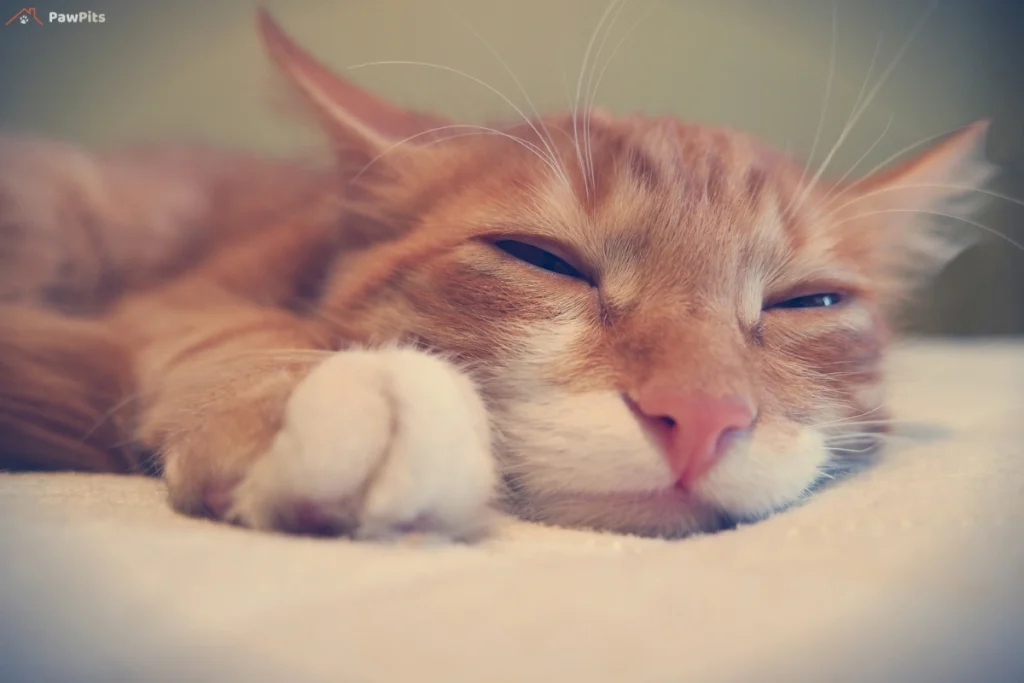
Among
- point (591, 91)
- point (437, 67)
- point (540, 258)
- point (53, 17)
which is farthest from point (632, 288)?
point (53, 17)

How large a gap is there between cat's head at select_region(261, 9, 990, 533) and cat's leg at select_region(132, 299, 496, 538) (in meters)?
0.10

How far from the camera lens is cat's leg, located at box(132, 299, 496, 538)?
53 cm

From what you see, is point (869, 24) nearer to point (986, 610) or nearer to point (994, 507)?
point (994, 507)

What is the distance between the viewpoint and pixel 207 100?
1.01 metres

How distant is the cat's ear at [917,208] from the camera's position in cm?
97

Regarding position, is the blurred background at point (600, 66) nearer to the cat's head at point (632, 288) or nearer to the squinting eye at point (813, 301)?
the cat's head at point (632, 288)

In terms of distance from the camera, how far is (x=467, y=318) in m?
0.80

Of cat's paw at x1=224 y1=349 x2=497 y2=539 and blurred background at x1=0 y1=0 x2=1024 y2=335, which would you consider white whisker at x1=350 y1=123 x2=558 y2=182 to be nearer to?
blurred background at x1=0 y1=0 x2=1024 y2=335

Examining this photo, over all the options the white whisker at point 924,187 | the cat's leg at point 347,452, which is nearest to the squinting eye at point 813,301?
the white whisker at point 924,187

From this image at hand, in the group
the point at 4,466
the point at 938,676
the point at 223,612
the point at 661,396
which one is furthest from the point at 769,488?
the point at 4,466

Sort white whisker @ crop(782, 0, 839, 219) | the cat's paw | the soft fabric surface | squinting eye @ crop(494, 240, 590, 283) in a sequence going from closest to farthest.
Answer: the soft fabric surface
the cat's paw
squinting eye @ crop(494, 240, 590, 283)
white whisker @ crop(782, 0, 839, 219)

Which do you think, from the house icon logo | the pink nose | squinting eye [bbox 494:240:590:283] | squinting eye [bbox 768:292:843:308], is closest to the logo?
the house icon logo

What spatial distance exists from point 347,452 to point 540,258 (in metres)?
0.38

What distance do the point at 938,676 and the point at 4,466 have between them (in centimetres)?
95
